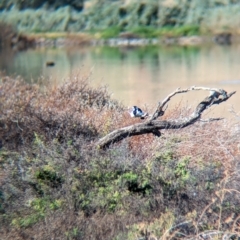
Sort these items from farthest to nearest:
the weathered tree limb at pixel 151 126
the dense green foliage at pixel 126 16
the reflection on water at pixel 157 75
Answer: the dense green foliage at pixel 126 16
the reflection on water at pixel 157 75
the weathered tree limb at pixel 151 126

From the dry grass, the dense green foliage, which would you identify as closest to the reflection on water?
the dry grass

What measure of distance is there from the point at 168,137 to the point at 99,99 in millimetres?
4138

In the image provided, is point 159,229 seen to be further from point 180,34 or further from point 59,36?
point 59,36

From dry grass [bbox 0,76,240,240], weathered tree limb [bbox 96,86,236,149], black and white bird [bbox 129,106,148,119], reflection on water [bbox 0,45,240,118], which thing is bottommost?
reflection on water [bbox 0,45,240,118]

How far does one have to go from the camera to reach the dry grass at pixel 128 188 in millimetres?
5039

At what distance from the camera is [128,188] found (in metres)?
5.55

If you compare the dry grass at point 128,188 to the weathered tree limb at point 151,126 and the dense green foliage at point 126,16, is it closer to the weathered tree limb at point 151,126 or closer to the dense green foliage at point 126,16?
the weathered tree limb at point 151,126

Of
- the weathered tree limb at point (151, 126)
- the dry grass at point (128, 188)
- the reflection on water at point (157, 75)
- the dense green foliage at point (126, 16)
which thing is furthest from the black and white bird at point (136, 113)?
the dense green foliage at point (126, 16)

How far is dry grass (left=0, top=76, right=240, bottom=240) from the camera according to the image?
5.04m

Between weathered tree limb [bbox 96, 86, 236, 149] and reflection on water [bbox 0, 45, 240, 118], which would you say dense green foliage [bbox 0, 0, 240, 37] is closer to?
reflection on water [bbox 0, 45, 240, 118]

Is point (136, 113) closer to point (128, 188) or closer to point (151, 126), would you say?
point (151, 126)

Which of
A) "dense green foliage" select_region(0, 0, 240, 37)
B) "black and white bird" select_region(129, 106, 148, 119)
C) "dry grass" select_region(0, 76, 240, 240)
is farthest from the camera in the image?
"dense green foliage" select_region(0, 0, 240, 37)

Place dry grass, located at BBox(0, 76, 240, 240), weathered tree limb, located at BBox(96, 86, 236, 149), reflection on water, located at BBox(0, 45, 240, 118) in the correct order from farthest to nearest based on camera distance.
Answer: reflection on water, located at BBox(0, 45, 240, 118), weathered tree limb, located at BBox(96, 86, 236, 149), dry grass, located at BBox(0, 76, 240, 240)

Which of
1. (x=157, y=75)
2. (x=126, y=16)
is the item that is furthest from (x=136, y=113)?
(x=126, y=16)
